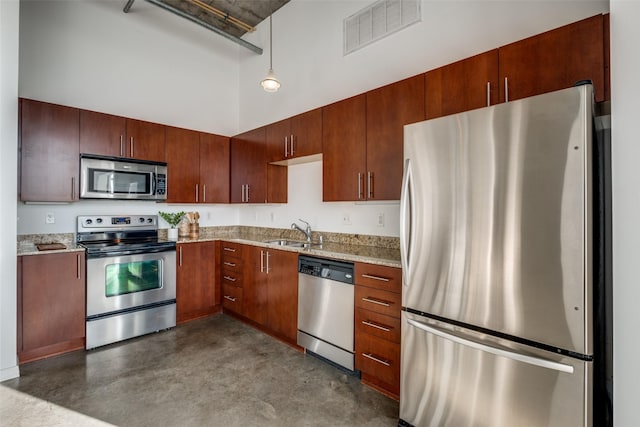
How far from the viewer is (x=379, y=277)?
2.26 meters

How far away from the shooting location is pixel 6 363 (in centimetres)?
243

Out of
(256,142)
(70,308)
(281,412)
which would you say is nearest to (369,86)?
(256,142)

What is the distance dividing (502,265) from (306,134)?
7.29 feet

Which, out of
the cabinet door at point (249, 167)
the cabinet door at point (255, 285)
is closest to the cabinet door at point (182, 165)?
the cabinet door at point (249, 167)

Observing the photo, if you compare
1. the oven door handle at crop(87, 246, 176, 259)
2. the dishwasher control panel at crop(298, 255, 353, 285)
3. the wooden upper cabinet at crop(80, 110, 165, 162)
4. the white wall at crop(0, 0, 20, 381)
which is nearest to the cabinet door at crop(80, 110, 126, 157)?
the wooden upper cabinet at crop(80, 110, 165, 162)

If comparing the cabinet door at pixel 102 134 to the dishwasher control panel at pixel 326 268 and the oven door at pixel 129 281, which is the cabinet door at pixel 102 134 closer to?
the oven door at pixel 129 281

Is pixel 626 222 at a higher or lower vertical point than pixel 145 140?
lower

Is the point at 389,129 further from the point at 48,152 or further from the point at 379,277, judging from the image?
the point at 48,152

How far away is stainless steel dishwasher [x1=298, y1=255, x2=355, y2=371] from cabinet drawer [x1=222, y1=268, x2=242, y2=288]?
1.04 meters

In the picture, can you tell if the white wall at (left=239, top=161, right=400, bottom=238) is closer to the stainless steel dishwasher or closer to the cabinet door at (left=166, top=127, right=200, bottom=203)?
the stainless steel dishwasher

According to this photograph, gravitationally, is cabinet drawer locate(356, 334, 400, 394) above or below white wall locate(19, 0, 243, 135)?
below

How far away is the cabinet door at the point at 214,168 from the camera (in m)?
4.03

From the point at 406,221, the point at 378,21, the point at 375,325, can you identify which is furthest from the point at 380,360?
the point at 378,21

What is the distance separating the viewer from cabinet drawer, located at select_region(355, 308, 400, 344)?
7.11 ft
